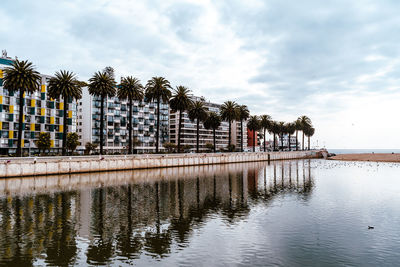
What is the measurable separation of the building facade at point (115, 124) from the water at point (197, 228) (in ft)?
335

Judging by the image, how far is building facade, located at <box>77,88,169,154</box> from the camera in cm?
14338

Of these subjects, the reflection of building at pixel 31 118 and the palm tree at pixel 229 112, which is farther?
the palm tree at pixel 229 112

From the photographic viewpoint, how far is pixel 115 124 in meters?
150

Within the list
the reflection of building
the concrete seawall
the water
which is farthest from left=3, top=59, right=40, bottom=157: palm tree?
the reflection of building

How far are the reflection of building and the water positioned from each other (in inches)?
2883

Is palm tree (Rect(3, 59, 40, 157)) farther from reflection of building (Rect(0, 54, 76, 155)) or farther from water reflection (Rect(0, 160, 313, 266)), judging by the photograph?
reflection of building (Rect(0, 54, 76, 155))

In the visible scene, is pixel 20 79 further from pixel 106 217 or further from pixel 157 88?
pixel 106 217

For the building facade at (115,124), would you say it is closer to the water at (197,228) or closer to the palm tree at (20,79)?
the palm tree at (20,79)

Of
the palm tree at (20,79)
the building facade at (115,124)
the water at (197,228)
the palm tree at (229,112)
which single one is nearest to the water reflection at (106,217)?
the water at (197,228)

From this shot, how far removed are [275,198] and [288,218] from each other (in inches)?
467

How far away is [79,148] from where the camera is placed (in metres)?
138

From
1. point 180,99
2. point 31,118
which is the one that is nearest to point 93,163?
point 180,99

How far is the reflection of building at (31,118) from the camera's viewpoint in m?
105

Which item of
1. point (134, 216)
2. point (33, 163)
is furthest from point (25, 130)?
point (134, 216)
